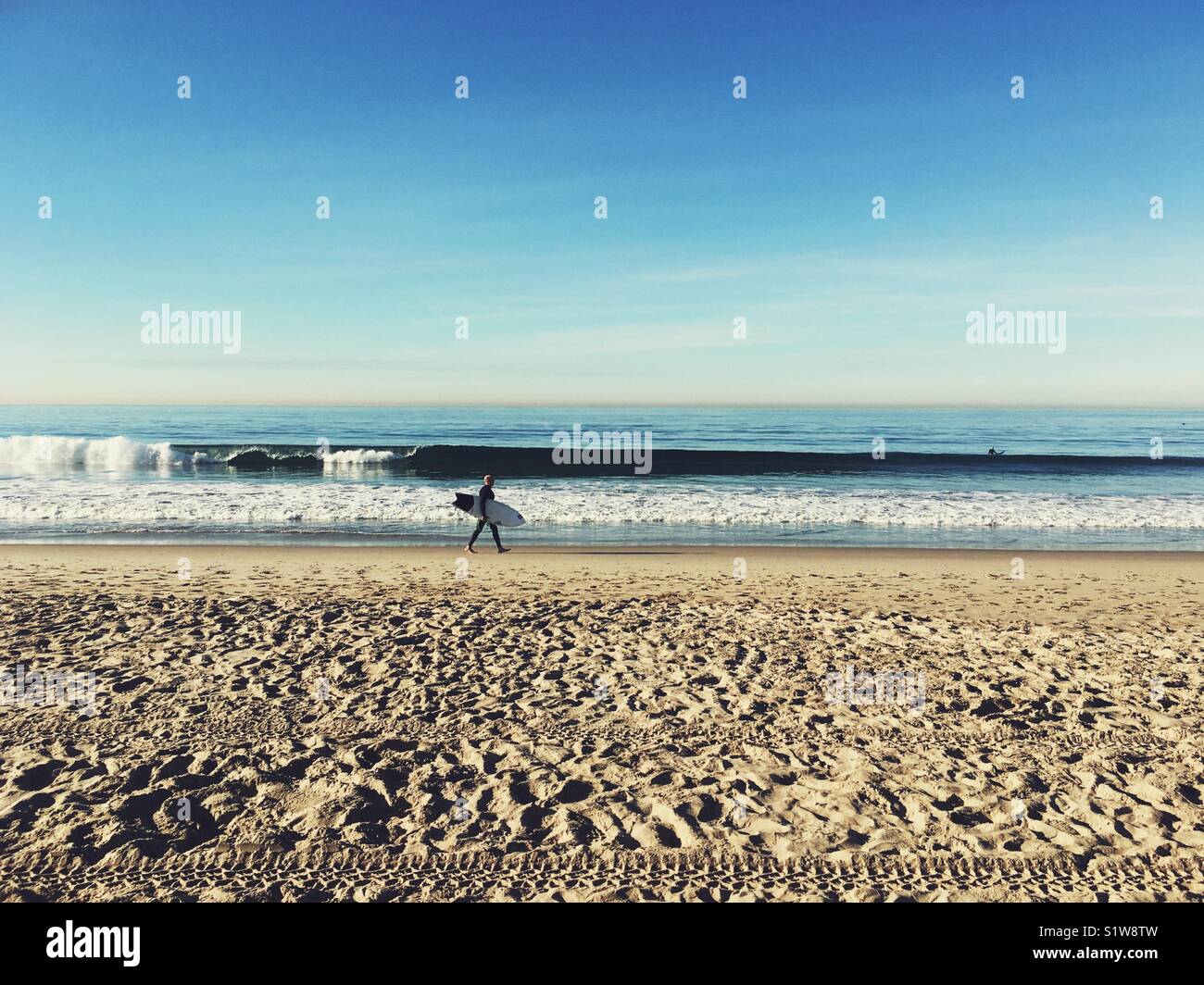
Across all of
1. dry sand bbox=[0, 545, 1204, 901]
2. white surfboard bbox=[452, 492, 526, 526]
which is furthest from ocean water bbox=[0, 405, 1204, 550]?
dry sand bbox=[0, 545, 1204, 901]

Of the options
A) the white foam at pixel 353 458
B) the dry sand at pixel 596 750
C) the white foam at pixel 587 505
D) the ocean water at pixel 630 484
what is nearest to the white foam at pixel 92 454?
the ocean water at pixel 630 484

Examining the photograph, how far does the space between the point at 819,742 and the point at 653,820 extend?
75.7 inches

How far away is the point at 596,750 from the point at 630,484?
22232 millimetres

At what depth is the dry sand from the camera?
4.49m

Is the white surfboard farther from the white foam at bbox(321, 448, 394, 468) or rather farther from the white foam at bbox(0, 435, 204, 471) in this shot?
the white foam at bbox(0, 435, 204, 471)

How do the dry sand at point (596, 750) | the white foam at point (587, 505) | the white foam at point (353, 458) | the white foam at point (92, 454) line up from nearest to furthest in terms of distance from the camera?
1. the dry sand at point (596, 750)
2. the white foam at point (587, 505)
3. the white foam at point (92, 454)
4. the white foam at point (353, 458)

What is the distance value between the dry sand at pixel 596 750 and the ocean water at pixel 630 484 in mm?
7774

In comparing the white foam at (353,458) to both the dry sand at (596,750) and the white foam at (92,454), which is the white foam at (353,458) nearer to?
the white foam at (92,454)

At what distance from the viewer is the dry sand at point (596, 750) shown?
4.49m

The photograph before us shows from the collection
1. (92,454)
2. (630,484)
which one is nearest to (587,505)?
(630,484)

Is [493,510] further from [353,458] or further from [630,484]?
[353,458]

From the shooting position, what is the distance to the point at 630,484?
28.2m
